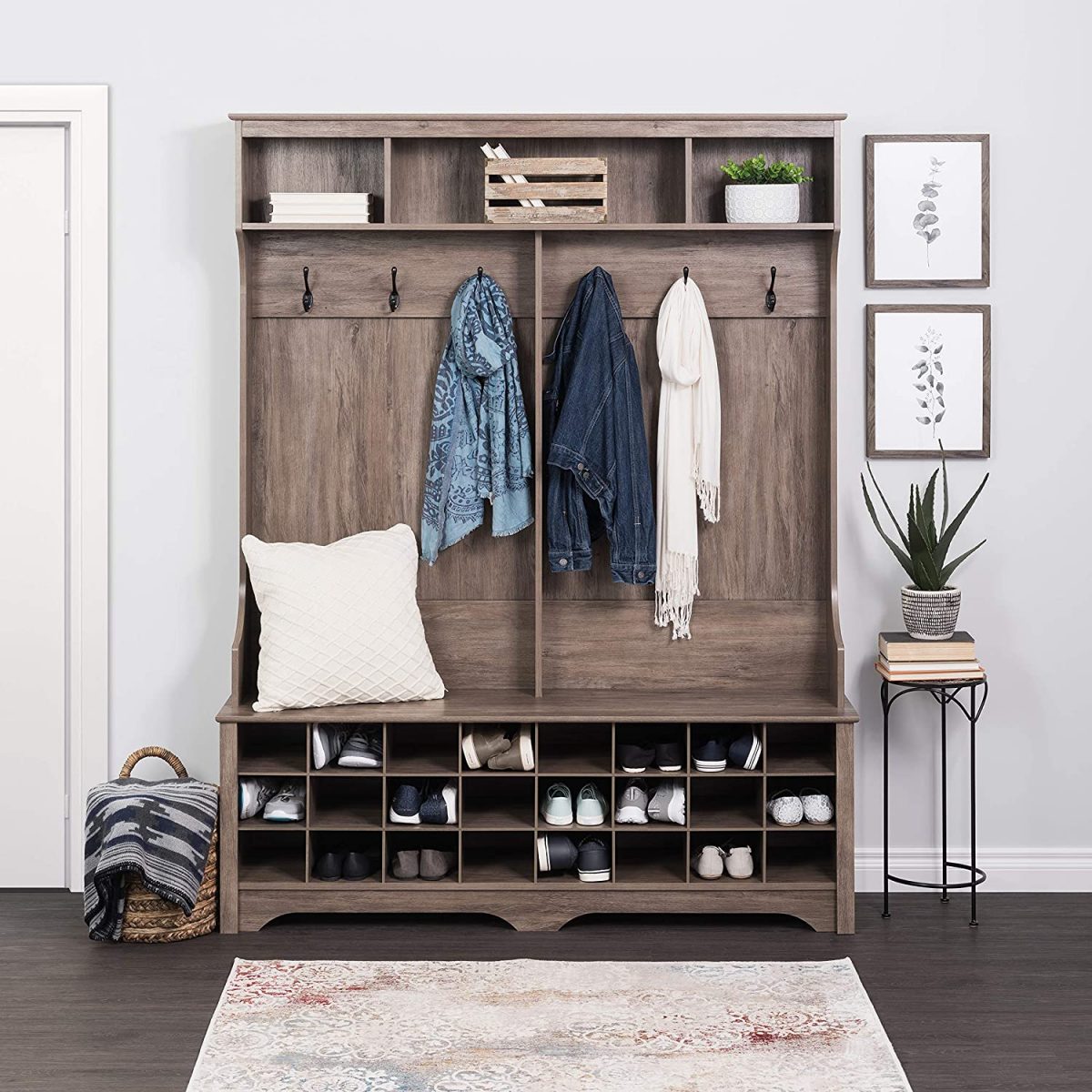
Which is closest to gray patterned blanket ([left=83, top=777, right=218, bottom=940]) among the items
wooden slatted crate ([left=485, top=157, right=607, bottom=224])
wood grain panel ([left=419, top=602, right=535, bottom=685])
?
wood grain panel ([left=419, top=602, right=535, bottom=685])

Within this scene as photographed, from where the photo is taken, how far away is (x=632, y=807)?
328 cm

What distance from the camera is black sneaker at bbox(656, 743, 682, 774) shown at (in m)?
3.29

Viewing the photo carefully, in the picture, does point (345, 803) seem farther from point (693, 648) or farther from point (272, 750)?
point (693, 648)

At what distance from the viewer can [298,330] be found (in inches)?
140

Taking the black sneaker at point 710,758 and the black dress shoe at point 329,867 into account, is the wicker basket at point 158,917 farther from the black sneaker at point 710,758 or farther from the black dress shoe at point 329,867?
the black sneaker at point 710,758

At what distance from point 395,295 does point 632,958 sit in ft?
6.16

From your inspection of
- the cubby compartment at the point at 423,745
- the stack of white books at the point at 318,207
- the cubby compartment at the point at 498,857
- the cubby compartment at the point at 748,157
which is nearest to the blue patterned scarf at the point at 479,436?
the stack of white books at the point at 318,207

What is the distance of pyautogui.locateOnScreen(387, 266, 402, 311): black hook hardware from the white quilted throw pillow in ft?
2.25

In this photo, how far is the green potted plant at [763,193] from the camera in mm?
3354

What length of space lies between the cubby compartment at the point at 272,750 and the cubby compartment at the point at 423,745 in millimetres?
249

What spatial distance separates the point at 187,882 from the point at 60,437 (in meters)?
1.34

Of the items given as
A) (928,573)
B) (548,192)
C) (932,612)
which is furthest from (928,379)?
(548,192)

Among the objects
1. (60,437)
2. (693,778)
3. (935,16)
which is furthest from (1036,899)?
(60,437)

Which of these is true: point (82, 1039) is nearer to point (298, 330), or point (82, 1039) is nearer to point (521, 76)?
point (298, 330)
